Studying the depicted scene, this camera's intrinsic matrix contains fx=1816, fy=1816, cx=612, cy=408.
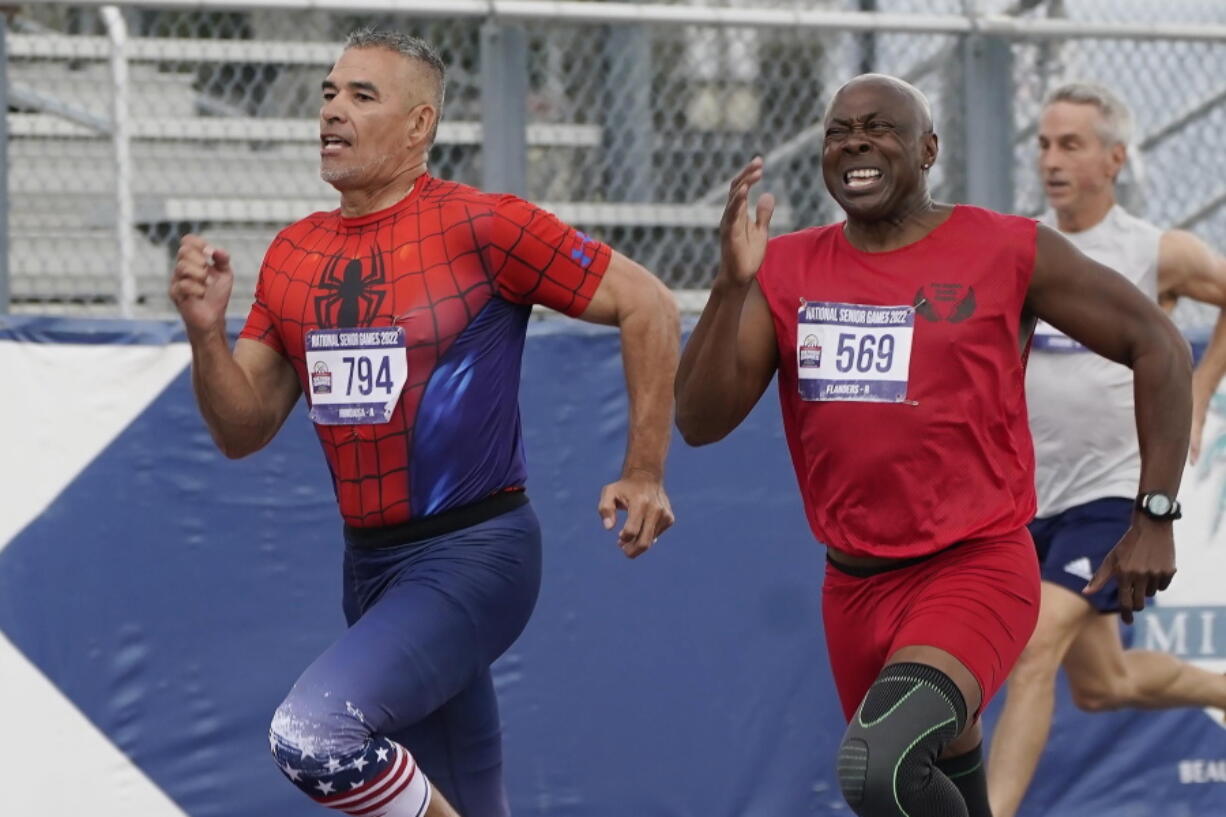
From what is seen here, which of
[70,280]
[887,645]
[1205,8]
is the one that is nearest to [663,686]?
[887,645]

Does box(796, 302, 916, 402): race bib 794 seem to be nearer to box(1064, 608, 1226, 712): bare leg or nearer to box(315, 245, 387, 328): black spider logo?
box(315, 245, 387, 328): black spider logo

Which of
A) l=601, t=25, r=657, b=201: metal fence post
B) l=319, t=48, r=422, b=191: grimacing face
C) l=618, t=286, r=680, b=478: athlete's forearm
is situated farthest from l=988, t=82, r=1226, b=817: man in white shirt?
l=319, t=48, r=422, b=191: grimacing face

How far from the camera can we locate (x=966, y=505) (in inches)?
164

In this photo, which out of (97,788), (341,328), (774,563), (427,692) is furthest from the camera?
(774,563)

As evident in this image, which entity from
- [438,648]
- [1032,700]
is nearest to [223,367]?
[438,648]

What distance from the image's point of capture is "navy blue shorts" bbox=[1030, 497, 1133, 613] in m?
5.65

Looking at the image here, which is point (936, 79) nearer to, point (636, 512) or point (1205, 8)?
point (1205, 8)

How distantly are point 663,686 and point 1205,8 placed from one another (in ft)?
11.0

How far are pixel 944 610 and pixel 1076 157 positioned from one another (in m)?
2.38

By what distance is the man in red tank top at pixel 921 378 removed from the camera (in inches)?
163

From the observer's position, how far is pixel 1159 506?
4137 mm

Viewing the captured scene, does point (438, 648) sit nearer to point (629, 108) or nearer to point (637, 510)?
point (637, 510)

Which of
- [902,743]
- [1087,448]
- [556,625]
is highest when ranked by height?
[1087,448]

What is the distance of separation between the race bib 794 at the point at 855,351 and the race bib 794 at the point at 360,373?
965 millimetres
